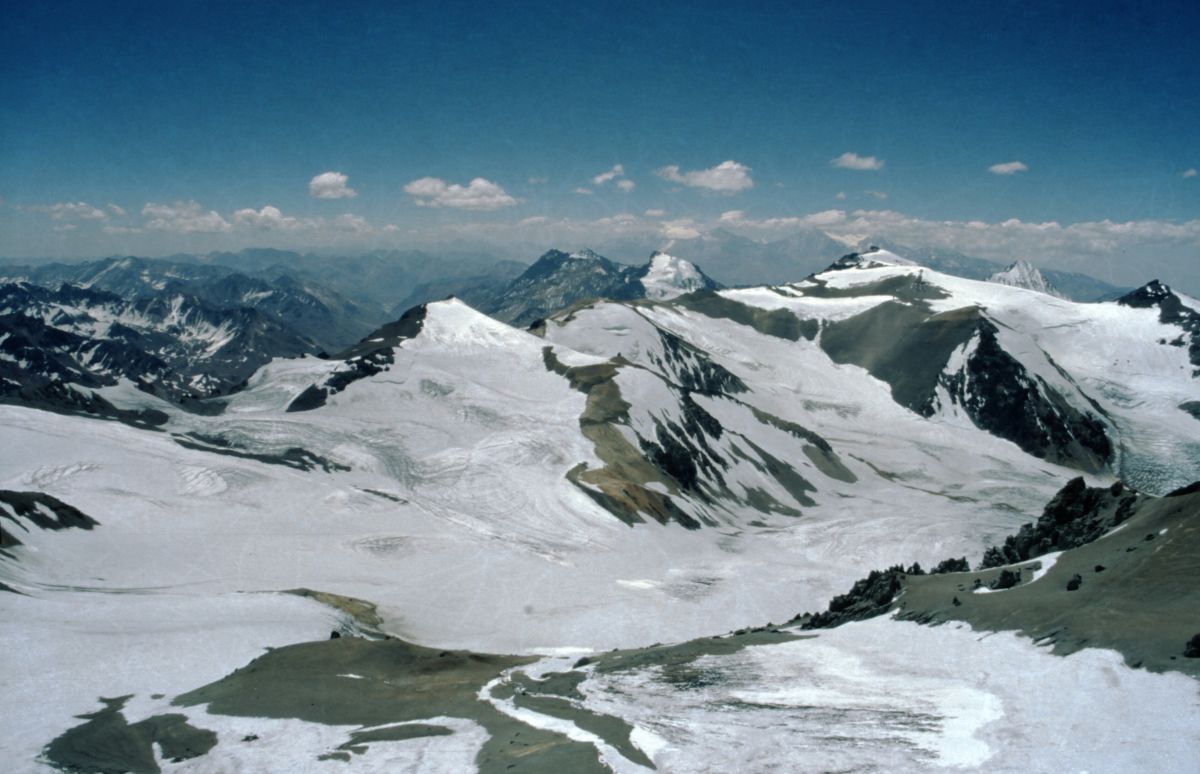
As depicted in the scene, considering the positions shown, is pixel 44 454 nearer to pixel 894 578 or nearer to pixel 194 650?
pixel 194 650

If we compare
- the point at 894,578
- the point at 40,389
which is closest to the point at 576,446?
the point at 894,578

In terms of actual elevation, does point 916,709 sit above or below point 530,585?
above

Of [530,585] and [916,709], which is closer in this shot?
[916,709]

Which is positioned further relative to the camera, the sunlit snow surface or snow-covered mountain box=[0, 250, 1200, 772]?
snow-covered mountain box=[0, 250, 1200, 772]

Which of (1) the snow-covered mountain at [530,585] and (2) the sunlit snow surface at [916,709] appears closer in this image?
(2) the sunlit snow surface at [916,709]

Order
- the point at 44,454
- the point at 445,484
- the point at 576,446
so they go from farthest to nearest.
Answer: the point at 576,446 → the point at 445,484 → the point at 44,454

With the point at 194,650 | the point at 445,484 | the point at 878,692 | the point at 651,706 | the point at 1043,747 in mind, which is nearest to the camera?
the point at 1043,747

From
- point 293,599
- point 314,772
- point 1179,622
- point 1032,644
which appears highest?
point 1179,622

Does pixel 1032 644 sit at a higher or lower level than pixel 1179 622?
lower
